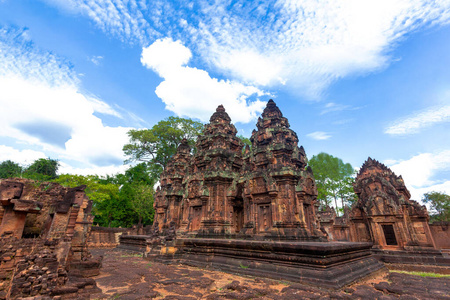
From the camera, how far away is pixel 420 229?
34.9 feet

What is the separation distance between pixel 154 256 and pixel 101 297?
5933 millimetres

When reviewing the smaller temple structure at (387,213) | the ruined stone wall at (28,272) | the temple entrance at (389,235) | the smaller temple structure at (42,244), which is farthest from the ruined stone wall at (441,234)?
the ruined stone wall at (28,272)

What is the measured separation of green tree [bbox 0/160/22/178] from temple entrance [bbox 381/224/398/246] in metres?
46.9

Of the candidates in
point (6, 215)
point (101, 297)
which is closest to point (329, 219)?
point (101, 297)

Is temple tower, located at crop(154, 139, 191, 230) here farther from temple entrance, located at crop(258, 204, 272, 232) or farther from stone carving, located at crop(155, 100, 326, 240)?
temple entrance, located at crop(258, 204, 272, 232)

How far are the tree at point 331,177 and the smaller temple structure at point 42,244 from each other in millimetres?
28598

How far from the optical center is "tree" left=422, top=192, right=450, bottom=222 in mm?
26538

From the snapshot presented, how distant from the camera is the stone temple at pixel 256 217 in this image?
591 centimetres

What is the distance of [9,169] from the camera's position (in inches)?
1395

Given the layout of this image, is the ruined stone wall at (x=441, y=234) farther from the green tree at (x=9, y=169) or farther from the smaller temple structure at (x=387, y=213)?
the green tree at (x=9, y=169)

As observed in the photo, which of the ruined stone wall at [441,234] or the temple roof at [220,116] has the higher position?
the temple roof at [220,116]

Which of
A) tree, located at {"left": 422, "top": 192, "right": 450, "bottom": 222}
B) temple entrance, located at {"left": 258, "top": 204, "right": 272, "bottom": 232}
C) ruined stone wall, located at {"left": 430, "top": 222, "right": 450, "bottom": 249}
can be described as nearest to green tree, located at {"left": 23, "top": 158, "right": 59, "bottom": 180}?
temple entrance, located at {"left": 258, "top": 204, "right": 272, "bottom": 232}

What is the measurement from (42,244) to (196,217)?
25.4ft

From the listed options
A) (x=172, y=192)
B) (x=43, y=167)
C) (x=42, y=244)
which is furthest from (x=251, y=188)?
(x=43, y=167)
